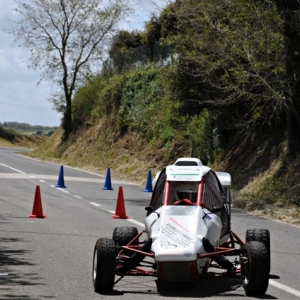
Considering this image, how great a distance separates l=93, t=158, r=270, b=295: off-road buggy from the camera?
8.62 meters

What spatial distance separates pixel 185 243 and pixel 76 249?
3977 mm

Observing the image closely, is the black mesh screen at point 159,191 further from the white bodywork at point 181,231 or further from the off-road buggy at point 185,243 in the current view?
the white bodywork at point 181,231

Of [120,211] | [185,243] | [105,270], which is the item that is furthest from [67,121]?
[185,243]

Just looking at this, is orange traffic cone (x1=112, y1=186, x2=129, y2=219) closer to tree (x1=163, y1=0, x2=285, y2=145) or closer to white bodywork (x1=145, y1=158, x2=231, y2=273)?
tree (x1=163, y1=0, x2=285, y2=145)

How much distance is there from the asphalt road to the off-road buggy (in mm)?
218

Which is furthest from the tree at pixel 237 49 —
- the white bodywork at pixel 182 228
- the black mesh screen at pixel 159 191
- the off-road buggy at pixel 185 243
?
the white bodywork at pixel 182 228

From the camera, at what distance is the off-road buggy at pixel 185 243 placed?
862cm

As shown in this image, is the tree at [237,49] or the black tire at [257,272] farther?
the tree at [237,49]

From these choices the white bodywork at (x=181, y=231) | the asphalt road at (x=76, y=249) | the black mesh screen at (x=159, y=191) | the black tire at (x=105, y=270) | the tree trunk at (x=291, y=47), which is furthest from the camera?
the tree trunk at (x=291, y=47)

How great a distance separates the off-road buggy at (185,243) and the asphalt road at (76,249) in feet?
0.72

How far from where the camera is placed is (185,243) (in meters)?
8.75

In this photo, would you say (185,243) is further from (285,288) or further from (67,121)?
(67,121)

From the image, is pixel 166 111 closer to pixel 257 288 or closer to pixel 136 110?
pixel 136 110

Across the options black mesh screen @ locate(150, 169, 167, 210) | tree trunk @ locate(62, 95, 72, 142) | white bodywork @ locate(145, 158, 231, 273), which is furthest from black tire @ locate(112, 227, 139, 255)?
tree trunk @ locate(62, 95, 72, 142)
